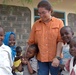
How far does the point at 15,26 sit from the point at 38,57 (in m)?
4.25

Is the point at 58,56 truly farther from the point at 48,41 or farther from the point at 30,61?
the point at 30,61

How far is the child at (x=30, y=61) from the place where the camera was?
13.2 feet

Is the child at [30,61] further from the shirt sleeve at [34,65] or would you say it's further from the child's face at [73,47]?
the child's face at [73,47]

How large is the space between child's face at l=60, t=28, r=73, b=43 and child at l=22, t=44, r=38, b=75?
0.50m

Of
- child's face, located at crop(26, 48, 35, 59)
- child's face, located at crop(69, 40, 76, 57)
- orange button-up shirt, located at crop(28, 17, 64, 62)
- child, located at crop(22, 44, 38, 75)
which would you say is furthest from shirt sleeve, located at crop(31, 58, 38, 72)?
child's face, located at crop(69, 40, 76, 57)

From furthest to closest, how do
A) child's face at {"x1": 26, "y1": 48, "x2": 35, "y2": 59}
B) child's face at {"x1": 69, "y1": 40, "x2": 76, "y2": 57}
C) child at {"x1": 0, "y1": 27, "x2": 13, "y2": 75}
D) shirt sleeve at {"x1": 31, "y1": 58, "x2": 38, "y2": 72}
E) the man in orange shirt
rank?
shirt sleeve at {"x1": 31, "y1": 58, "x2": 38, "y2": 72} → child's face at {"x1": 26, "y1": 48, "x2": 35, "y2": 59} → the man in orange shirt → child at {"x1": 0, "y1": 27, "x2": 13, "y2": 75} → child's face at {"x1": 69, "y1": 40, "x2": 76, "y2": 57}

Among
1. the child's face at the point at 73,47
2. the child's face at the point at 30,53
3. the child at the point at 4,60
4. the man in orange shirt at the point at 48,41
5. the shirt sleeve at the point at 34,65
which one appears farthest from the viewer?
the shirt sleeve at the point at 34,65

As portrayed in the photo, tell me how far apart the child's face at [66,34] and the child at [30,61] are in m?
0.50

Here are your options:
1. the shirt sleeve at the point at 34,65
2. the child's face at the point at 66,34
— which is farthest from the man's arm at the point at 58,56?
the shirt sleeve at the point at 34,65

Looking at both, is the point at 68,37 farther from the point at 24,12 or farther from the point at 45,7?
the point at 24,12

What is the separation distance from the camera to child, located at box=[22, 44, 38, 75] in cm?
403

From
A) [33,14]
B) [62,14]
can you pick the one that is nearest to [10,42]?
[33,14]

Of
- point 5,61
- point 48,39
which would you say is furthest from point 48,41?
point 5,61

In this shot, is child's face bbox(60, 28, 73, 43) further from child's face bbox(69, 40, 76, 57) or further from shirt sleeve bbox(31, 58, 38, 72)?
shirt sleeve bbox(31, 58, 38, 72)
